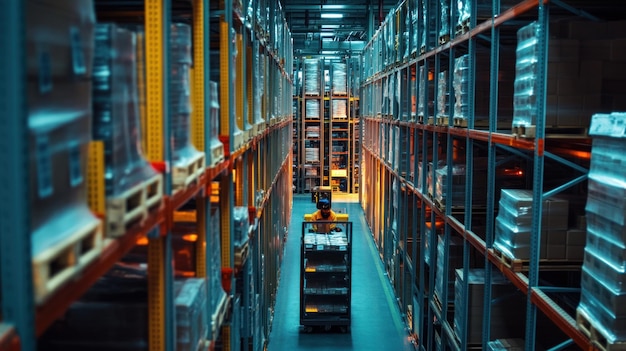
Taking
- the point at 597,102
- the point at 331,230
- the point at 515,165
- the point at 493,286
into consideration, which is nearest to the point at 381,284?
the point at 331,230

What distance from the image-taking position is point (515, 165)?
7.26 metres

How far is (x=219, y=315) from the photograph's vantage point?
4105mm

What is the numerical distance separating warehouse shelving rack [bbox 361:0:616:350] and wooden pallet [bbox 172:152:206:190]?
2443 millimetres

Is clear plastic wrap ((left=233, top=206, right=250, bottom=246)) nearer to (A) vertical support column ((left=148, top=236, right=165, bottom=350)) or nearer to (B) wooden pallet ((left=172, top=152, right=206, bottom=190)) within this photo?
(B) wooden pallet ((left=172, top=152, right=206, bottom=190))

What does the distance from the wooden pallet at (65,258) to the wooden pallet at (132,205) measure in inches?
3.9

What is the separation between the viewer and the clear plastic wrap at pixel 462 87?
6457 mm

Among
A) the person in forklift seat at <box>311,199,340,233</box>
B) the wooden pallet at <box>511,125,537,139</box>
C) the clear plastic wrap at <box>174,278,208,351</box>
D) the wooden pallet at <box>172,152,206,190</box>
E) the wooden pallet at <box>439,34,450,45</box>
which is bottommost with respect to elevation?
the person in forklift seat at <box>311,199,340,233</box>

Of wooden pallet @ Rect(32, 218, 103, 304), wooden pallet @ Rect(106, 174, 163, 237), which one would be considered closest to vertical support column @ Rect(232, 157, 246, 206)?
wooden pallet @ Rect(106, 174, 163, 237)

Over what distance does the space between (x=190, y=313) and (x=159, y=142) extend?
971mm

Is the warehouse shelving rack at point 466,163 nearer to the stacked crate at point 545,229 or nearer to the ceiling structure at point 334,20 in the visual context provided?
the stacked crate at point 545,229

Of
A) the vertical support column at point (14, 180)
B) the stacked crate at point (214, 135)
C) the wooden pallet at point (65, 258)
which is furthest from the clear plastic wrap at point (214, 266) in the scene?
the vertical support column at point (14, 180)

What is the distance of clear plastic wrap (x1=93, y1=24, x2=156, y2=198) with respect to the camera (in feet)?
6.89

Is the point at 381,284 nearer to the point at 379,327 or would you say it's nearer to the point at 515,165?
the point at 379,327

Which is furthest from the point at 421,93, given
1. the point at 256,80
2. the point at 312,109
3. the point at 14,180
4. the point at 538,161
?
the point at 312,109
